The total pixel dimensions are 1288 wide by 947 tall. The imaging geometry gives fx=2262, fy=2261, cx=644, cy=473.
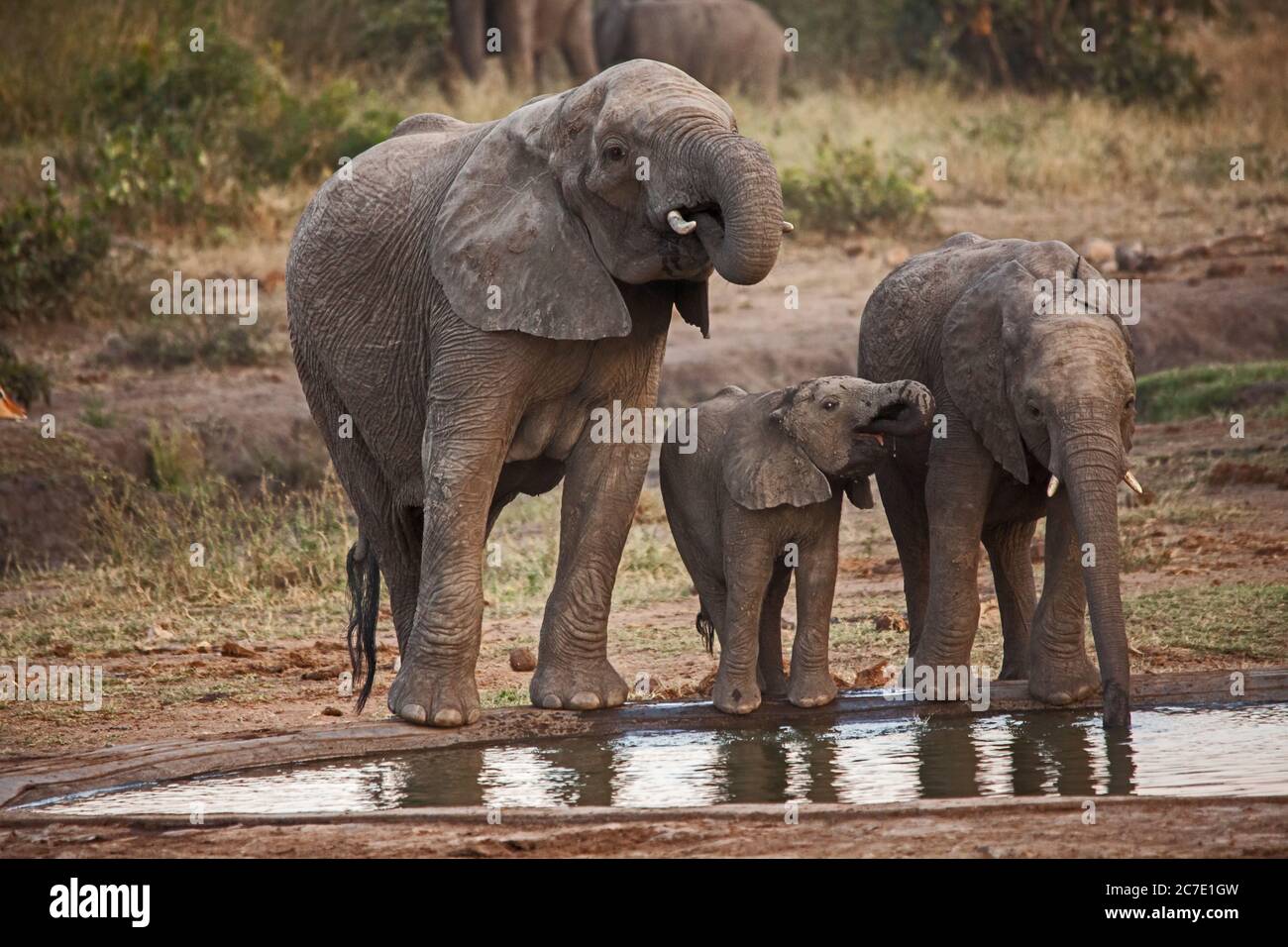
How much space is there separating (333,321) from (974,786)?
291 cm

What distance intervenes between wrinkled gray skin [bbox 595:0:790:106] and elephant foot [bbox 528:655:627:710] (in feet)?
48.1

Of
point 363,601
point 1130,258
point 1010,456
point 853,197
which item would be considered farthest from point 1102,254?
point 1010,456

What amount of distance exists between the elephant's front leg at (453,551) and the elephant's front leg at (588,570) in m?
0.28

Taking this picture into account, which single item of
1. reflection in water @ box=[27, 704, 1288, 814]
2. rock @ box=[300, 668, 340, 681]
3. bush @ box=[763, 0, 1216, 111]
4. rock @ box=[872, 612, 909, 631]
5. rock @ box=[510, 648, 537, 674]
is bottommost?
reflection in water @ box=[27, 704, 1288, 814]

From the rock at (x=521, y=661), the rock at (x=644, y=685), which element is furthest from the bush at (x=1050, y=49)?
the rock at (x=644, y=685)

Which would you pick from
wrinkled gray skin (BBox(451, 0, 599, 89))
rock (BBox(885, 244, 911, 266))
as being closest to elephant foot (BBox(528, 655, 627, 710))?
rock (BBox(885, 244, 911, 266))

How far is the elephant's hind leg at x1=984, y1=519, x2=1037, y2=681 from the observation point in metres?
7.96

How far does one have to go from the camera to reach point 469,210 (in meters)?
7.33

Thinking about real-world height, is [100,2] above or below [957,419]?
above

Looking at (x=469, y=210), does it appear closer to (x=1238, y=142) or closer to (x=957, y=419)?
(x=957, y=419)

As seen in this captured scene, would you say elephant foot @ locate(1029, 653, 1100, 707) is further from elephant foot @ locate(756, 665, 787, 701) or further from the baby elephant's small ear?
elephant foot @ locate(756, 665, 787, 701)

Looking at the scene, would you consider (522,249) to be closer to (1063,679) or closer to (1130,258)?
(1063,679)

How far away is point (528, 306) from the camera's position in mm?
7137

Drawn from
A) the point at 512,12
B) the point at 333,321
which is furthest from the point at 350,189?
the point at 512,12
